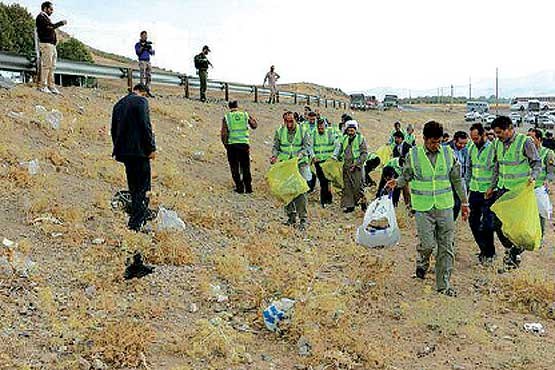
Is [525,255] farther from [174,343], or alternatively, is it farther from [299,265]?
[174,343]

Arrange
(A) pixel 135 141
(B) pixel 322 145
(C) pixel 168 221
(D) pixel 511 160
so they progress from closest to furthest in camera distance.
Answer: (A) pixel 135 141, (D) pixel 511 160, (C) pixel 168 221, (B) pixel 322 145

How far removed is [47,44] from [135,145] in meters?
6.59

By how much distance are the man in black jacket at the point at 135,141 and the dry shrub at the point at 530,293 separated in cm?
378

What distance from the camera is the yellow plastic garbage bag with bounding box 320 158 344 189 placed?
1064 centimetres

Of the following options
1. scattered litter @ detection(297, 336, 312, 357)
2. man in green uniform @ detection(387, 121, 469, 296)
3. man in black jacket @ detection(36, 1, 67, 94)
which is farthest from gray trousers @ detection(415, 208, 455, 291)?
man in black jacket @ detection(36, 1, 67, 94)

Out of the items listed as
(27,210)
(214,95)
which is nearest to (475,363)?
(27,210)

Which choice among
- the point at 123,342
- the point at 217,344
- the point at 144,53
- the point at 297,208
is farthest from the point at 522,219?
the point at 144,53

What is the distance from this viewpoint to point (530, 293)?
6.32 meters

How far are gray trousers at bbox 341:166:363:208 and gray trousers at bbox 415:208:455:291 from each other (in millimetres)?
3906

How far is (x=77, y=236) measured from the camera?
258 inches

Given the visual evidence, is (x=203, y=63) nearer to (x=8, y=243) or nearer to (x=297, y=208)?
(x=297, y=208)

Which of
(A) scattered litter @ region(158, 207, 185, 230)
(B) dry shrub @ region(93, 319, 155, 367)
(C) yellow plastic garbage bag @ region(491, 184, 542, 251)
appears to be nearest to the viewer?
(B) dry shrub @ region(93, 319, 155, 367)

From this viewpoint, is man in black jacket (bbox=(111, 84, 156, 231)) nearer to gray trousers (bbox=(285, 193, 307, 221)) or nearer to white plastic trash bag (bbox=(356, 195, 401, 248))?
white plastic trash bag (bbox=(356, 195, 401, 248))

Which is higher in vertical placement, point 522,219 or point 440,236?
point 522,219
